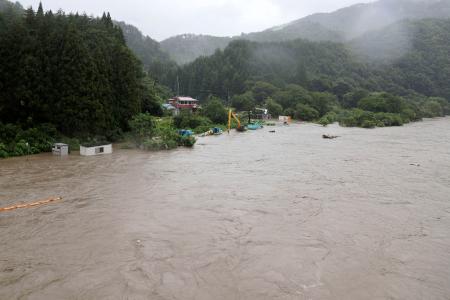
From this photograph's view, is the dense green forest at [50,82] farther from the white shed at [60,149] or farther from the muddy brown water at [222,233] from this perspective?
the muddy brown water at [222,233]

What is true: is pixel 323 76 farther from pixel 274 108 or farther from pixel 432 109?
pixel 274 108

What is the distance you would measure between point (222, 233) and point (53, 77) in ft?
56.2

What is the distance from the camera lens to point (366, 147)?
26688 millimetres

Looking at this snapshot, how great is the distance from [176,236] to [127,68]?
63.2ft

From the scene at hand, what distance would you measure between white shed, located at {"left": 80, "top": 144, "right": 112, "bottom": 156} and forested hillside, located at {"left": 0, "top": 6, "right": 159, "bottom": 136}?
2.35 metres

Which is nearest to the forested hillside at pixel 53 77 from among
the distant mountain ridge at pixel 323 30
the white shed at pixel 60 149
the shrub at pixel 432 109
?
the white shed at pixel 60 149

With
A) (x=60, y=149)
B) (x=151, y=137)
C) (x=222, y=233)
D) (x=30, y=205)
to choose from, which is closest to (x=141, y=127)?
(x=151, y=137)

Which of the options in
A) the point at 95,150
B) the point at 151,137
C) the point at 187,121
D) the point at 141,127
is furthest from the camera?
the point at 187,121

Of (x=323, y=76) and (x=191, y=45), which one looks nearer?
(x=323, y=76)

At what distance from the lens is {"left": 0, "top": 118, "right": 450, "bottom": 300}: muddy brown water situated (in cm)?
675

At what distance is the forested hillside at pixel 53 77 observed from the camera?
20938 mm

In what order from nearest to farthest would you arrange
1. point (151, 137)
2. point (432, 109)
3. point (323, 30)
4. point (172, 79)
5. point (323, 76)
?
point (151, 137) → point (432, 109) → point (323, 76) → point (172, 79) → point (323, 30)

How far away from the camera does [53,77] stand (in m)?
21.7

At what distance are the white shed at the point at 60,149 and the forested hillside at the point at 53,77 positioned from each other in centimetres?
216
